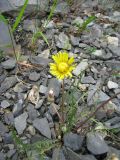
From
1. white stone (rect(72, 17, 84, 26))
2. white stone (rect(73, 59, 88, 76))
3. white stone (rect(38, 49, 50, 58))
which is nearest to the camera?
white stone (rect(73, 59, 88, 76))

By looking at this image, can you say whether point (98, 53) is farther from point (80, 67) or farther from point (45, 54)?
point (45, 54)

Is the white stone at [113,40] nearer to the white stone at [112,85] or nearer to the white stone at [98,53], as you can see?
the white stone at [98,53]

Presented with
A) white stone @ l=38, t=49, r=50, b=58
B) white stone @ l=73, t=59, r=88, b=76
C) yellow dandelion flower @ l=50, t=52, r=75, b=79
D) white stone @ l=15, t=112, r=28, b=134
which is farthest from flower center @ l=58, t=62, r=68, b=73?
white stone @ l=38, t=49, r=50, b=58

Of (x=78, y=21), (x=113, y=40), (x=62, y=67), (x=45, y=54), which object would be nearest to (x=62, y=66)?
(x=62, y=67)

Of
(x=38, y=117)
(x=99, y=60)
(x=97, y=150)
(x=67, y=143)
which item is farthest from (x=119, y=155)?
(x=99, y=60)

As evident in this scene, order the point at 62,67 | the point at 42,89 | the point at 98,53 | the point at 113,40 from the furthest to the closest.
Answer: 1. the point at 113,40
2. the point at 98,53
3. the point at 42,89
4. the point at 62,67

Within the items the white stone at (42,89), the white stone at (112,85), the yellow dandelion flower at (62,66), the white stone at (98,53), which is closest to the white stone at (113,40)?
the white stone at (98,53)

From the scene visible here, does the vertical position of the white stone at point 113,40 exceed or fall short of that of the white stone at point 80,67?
it exceeds it

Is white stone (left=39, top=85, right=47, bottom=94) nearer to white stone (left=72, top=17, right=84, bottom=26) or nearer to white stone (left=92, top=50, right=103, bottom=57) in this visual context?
white stone (left=92, top=50, right=103, bottom=57)

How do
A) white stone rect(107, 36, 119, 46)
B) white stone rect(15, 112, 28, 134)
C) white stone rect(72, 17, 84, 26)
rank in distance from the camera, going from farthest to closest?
white stone rect(72, 17, 84, 26) → white stone rect(107, 36, 119, 46) → white stone rect(15, 112, 28, 134)
